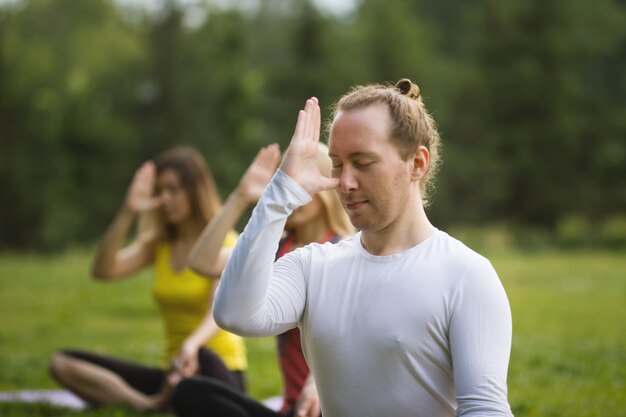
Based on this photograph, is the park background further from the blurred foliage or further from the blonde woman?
the blonde woman

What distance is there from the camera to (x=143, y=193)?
5656 mm

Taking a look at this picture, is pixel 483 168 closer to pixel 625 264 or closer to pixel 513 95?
pixel 513 95

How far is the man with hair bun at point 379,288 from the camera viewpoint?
252 cm

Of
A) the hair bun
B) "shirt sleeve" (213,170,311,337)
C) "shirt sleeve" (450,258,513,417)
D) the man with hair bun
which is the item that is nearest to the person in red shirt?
the hair bun

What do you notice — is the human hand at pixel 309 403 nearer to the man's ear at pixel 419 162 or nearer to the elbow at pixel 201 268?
the elbow at pixel 201 268

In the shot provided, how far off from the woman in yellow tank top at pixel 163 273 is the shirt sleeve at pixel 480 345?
280 centimetres

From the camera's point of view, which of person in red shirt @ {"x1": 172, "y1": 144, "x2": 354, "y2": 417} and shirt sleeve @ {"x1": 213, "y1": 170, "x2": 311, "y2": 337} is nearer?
shirt sleeve @ {"x1": 213, "y1": 170, "x2": 311, "y2": 337}

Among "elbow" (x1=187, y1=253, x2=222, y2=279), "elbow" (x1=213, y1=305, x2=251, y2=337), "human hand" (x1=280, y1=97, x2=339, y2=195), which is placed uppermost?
"human hand" (x1=280, y1=97, x2=339, y2=195)

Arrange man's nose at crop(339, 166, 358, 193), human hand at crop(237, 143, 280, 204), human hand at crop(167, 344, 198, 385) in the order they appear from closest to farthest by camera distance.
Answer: man's nose at crop(339, 166, 358, 193)
human hand at crop(237, 143, 280, 204)
human hand at crop(167, 344, 198, 385)

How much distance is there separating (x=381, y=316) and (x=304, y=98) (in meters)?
29.9

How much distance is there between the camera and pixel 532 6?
1261 inches

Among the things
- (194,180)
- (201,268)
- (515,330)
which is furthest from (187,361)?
(515,330)

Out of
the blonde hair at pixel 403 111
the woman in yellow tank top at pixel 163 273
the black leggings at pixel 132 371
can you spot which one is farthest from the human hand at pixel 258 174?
the black leggings at pixel 132 371

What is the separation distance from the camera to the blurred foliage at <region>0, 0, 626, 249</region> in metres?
27.9
